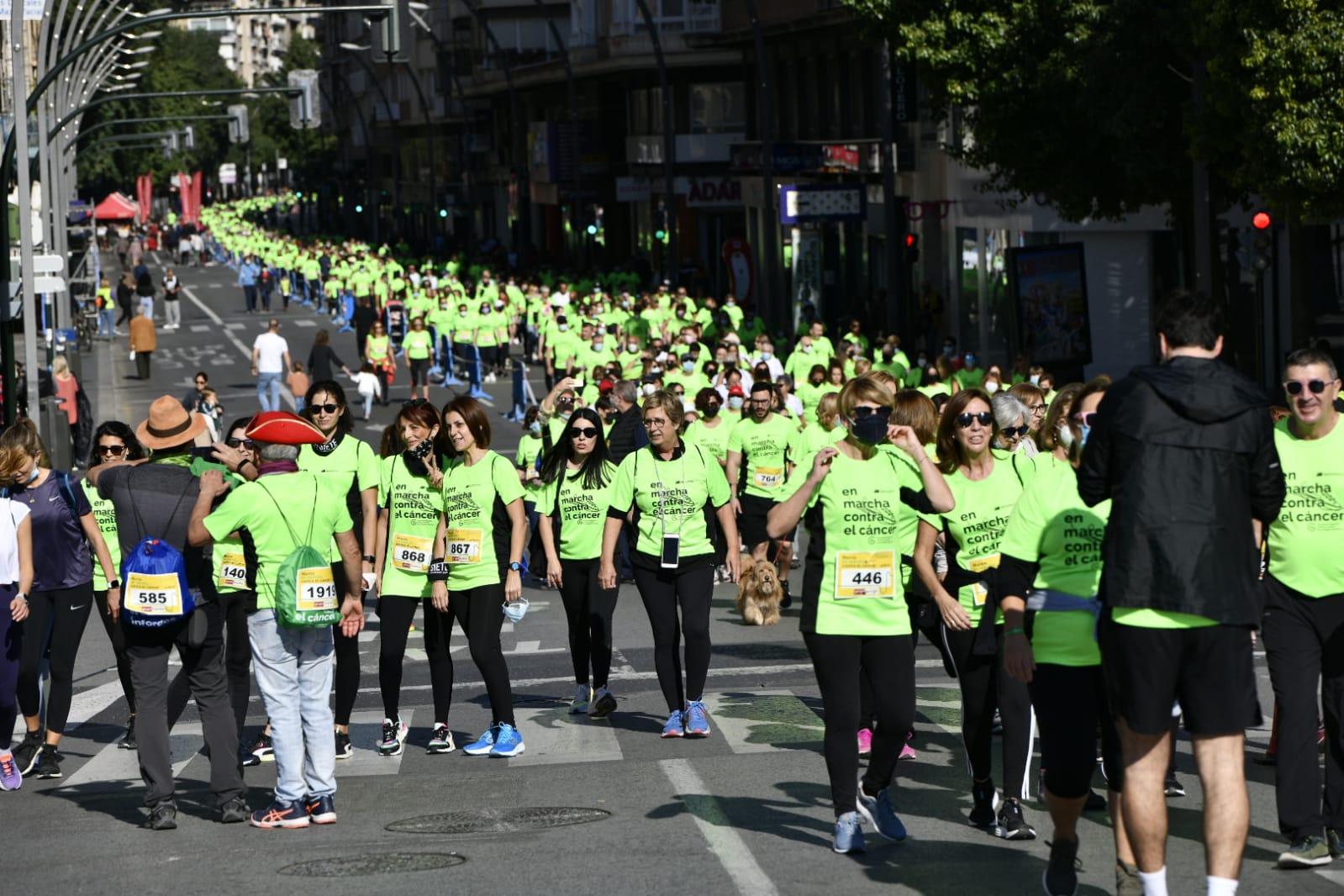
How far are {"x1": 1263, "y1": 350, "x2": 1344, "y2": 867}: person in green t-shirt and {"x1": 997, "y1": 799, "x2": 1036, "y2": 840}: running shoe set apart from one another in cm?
95

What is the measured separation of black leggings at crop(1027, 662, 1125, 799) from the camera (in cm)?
750

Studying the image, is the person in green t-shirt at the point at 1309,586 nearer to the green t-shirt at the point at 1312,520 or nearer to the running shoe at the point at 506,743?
the green t-shirt at the point at 1312,520

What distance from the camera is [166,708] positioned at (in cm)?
959

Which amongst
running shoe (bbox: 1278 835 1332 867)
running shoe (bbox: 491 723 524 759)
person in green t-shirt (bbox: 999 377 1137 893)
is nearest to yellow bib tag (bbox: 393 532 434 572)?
running shoe (bbox: 491 723 524 759)

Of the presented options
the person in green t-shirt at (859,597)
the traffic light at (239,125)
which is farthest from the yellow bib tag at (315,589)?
the traffic light at (239,125)

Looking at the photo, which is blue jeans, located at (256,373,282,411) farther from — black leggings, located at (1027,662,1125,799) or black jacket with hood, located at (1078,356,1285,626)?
black jacket with hood, located at (1078,356,1285,626)

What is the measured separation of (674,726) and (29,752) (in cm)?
307

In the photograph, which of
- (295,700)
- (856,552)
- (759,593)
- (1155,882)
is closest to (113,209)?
(759,593)

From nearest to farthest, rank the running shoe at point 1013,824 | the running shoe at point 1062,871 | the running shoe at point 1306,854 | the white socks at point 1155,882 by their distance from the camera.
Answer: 1. the white socks at point 1155,882
2. the running shoe at point 1062,871
3. the running shoe at point 1306,854
4. the running shoe at point 1013,824

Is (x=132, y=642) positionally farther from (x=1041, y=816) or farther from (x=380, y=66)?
(x=380, y=66)

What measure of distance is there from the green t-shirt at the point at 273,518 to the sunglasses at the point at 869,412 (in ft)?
7.58

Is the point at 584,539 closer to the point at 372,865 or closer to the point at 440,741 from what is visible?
the point at 440,741

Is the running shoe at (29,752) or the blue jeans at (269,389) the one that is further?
the blue jeans at (269,389)

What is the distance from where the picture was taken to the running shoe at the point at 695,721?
1127 centimetres
